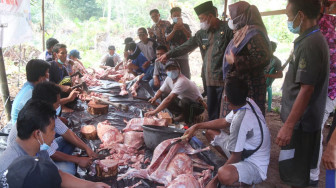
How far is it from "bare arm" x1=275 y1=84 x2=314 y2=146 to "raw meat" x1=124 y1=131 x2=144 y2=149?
170 cm

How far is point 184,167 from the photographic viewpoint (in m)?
2.57

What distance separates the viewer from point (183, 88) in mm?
4980

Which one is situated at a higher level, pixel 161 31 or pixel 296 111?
pixel 161 31

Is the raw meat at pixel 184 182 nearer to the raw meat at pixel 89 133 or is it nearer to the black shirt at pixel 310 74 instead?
the black shirt at pixel 310 74

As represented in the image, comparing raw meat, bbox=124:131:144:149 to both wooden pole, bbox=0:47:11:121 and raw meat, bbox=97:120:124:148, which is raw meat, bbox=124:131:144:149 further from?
wooden pole, bbox=0:47:11:121

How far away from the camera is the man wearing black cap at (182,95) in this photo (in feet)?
16.3

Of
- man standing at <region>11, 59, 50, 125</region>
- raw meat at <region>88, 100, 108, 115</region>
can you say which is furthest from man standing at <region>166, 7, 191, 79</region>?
man standing at <region>11, 59, 50, 125</region>

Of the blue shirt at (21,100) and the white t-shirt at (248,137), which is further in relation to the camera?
the blue shirt at (21,100)

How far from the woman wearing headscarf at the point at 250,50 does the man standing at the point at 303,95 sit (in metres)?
0.72

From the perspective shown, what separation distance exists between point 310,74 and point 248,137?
834 mm

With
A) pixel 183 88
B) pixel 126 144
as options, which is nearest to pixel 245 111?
pixel 126 144

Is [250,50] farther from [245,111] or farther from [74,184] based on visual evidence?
[74,184]

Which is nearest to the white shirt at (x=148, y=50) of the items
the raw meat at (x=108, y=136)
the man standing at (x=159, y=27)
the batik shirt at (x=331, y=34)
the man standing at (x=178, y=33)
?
the man standing at (x=159, y=27)

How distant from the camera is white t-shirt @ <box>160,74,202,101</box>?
493 cm
